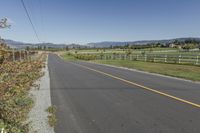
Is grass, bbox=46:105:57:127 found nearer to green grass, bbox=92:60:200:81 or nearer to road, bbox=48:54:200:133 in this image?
road, bbox=48:54:200:133

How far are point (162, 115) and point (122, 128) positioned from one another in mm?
1625

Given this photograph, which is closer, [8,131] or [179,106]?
[8,131]

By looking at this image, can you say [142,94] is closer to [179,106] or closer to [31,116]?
[179,106]

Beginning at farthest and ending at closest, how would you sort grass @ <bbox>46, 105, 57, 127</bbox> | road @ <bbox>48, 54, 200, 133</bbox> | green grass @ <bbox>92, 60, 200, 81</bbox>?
green grass @ <bbox>92, 60, 200, 81</bbox>
grass @ <bbox>46, 105, 57, 127</bbox>
road @ <bbox>48, 54, 200, 133</bbox>

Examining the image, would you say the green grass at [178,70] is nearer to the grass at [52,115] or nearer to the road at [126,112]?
the road at [126,112]

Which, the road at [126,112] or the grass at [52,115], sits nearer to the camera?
the road at [126,112]

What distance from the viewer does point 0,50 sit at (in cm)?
630

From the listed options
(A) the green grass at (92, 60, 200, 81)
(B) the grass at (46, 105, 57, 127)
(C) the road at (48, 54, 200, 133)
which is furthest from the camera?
(A) the green grass at (92, 60, 200, 81)

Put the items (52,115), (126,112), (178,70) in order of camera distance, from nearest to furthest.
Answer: (52,115) < (126,112) < (178,70)

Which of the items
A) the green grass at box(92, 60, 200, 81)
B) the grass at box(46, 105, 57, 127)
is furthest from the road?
the green grass at box(92, 60, 200, 81)

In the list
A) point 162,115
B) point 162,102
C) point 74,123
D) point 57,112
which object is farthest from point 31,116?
point 162,102

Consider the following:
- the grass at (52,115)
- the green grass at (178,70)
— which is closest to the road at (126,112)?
the grass at (52,115)

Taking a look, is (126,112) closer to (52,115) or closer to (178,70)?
(52,115)

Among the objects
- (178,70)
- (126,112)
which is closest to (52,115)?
(126,112)
